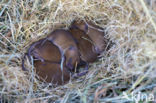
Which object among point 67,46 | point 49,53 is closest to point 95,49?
point 67,46

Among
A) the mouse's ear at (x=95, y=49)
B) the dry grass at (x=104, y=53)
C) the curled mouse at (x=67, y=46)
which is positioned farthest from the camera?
the mouse's ear at (x=95, y=49)

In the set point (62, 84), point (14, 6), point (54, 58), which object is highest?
point (14, 6)

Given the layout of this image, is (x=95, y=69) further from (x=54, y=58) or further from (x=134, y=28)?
(x=134, y=28)

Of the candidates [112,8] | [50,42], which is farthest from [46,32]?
[112,8]

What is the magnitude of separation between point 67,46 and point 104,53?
392 mm

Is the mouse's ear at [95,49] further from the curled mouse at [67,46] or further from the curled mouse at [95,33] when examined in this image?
the curled mouse at [67,46]

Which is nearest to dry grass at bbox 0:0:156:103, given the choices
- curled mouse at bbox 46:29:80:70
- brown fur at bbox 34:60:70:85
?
brown fur at bbox 34:60:70:85

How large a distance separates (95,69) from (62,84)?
35 centimetres

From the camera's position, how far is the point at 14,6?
6.63ft

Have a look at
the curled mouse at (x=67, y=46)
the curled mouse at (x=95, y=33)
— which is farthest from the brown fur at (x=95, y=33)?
the curled mouse at (x=67, y=46)

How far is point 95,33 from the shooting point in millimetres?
1968

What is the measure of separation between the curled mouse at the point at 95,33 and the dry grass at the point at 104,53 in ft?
0.23

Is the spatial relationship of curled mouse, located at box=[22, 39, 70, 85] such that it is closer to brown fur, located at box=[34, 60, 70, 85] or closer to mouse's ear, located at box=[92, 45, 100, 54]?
brown fur, located at box=[34, 60, 70, 85]

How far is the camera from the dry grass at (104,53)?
1676 millimetres
